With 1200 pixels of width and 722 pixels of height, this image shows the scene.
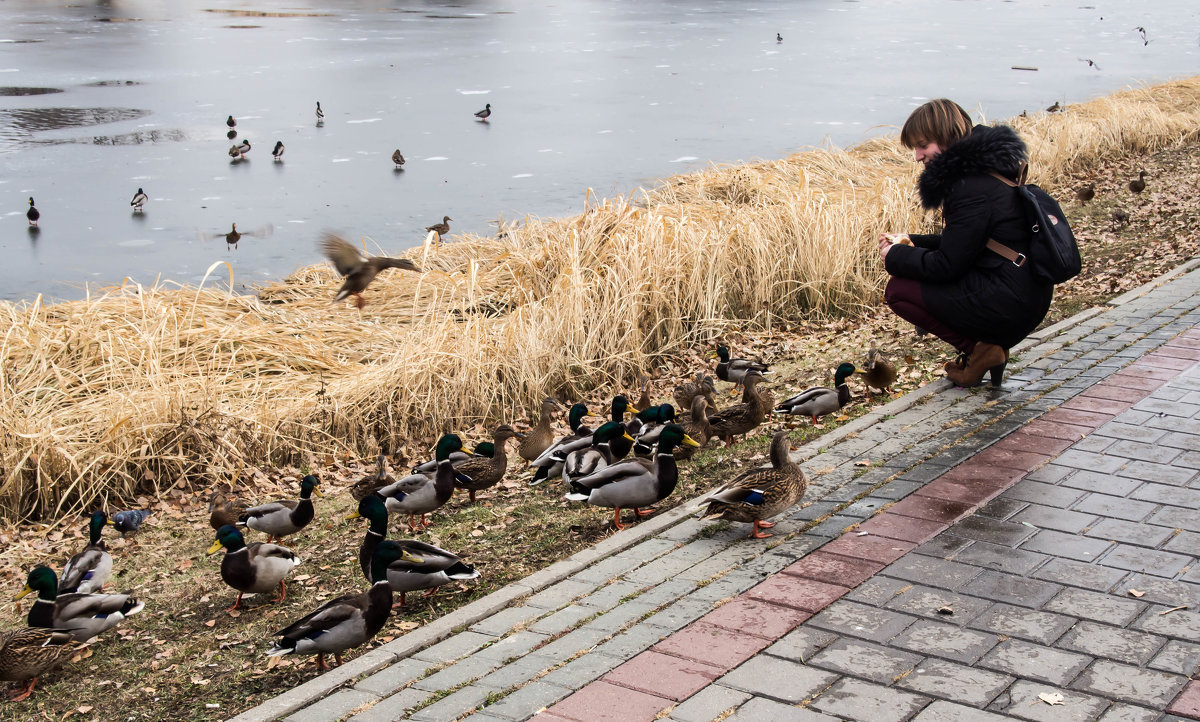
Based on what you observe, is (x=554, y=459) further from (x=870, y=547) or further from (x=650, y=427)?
(x=870, y=547)

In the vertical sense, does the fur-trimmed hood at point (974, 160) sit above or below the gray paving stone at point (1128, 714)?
above

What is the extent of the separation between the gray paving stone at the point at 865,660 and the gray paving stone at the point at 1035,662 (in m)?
0.25

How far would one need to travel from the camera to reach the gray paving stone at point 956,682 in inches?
138

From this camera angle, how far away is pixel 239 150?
16.0 meters

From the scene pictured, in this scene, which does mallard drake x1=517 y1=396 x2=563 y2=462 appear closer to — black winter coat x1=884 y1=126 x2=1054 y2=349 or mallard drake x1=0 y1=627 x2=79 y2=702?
black winter coat x1=884 y1=126 x2=1054 y2=349

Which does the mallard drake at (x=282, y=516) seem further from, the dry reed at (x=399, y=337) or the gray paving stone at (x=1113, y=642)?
the gray paving stone at (x=1113, y=642)

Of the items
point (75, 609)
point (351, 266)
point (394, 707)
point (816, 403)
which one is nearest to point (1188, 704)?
point (394, 707)

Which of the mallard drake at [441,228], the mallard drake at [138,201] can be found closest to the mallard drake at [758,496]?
the mallard drake at [441,228]

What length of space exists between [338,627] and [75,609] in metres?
1.32

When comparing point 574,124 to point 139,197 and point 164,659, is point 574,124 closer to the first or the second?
point 139,197

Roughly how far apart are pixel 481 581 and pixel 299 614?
2.72ft

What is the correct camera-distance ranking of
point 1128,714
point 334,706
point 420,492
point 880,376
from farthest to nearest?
point 880,376
point 420,492
point 334,706
point 1128,714

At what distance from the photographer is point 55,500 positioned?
21.3 feet

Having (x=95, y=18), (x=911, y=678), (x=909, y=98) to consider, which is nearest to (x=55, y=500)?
(x=911, y=678)
